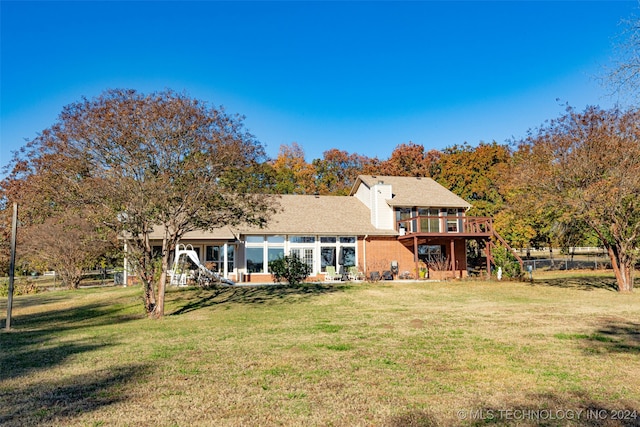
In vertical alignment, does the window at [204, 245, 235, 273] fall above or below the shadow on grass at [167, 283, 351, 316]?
above

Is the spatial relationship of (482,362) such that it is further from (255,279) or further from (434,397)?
(255,279)

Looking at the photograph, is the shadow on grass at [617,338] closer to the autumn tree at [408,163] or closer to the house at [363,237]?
the house at [363,237]

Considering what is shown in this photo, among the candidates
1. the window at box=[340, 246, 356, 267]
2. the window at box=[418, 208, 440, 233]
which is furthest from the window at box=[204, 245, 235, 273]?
the window at box=[418, 208, 440, 233]

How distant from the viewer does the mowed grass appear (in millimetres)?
4711

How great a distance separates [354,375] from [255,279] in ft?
64.2

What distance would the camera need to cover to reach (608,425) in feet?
14.0

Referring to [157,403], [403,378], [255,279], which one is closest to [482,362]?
[403,378]

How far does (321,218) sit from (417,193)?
21.9ft

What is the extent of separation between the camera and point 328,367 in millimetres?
6660

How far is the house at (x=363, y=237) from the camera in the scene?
2550 cm

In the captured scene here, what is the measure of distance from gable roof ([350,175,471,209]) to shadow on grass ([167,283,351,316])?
9282mm

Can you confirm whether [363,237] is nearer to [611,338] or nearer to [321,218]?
[321,218]

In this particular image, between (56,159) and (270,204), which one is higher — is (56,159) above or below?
above

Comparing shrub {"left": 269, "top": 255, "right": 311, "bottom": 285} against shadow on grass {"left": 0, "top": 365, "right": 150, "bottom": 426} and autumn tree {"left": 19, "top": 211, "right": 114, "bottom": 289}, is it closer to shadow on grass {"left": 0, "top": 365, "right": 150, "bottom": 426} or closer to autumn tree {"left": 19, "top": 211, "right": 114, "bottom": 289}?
autumn tree {"left": 19, "top": 211, "right": 114, "bottom": 289}
